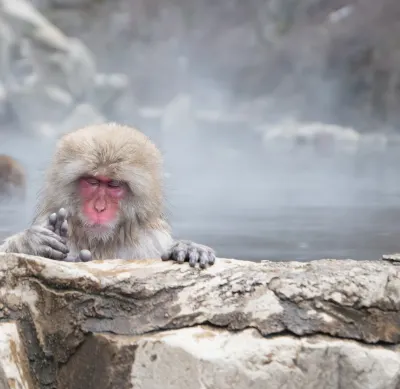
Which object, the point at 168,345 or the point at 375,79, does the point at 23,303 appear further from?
the point at 375,79

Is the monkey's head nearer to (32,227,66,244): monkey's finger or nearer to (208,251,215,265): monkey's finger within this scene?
(32,227,66,244): monkey's finger

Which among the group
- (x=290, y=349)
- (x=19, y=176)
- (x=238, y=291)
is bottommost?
(x=290, y=349)

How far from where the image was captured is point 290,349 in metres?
2.16

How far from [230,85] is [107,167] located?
2356 mm

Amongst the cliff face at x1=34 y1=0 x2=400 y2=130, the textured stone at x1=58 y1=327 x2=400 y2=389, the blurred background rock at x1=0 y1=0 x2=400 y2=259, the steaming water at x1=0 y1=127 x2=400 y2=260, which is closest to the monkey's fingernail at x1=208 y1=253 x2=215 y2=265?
the textured stone at x1=58 y1=327 x2=400 y2=389

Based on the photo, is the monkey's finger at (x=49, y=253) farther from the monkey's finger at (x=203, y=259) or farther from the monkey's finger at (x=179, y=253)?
the monkey's finger at (x=203, y=259)

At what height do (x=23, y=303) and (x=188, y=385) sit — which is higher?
(x=23, y=303)

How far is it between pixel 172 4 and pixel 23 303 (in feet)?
12.0

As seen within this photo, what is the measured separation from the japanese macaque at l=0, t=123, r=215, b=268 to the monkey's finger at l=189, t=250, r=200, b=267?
60cm

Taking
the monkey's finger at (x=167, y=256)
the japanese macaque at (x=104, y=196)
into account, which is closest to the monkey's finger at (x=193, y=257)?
the monkey's finger at (x=167, y=256)

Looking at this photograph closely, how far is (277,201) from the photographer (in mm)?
4992

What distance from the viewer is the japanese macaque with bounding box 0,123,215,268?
10.6ft

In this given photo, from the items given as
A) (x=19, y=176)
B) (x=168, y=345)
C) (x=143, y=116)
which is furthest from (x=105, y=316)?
(x=143, y=116)

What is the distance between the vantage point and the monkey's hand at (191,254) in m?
2.51
